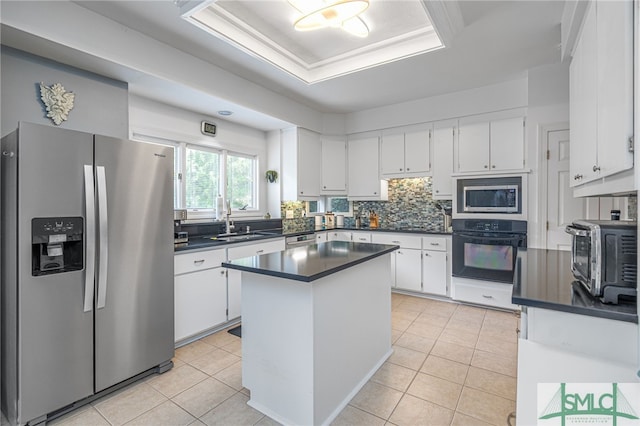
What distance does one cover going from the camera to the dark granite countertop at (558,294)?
1098 mm

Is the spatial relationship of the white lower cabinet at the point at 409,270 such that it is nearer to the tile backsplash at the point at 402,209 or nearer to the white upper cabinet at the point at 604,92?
the tile backsplash at the point at 402,209

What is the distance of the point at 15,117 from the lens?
2102 millimetres

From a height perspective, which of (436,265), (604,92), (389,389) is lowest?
(389,389)

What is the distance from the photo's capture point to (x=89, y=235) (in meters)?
1.92

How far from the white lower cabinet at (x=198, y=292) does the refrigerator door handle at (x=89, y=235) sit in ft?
2.45

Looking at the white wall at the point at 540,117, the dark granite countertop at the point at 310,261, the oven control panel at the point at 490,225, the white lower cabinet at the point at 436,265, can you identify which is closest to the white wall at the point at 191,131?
the dark granite countertop at the point at 310,261

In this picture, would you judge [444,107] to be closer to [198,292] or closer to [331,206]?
[331,206]

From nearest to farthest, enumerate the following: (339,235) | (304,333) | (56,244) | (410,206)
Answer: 1. (304,333)
2. (56,244)
3. (410,206)
4. (339,235)

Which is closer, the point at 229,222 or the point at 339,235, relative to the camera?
the point at 229,222

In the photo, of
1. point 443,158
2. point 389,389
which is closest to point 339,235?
point 443,158

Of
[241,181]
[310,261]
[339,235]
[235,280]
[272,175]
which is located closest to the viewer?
[310,261]

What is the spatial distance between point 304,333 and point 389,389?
891 millimetres

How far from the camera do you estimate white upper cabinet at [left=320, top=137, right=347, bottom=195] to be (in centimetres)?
485

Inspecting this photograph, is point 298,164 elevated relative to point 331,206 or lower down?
elevated
